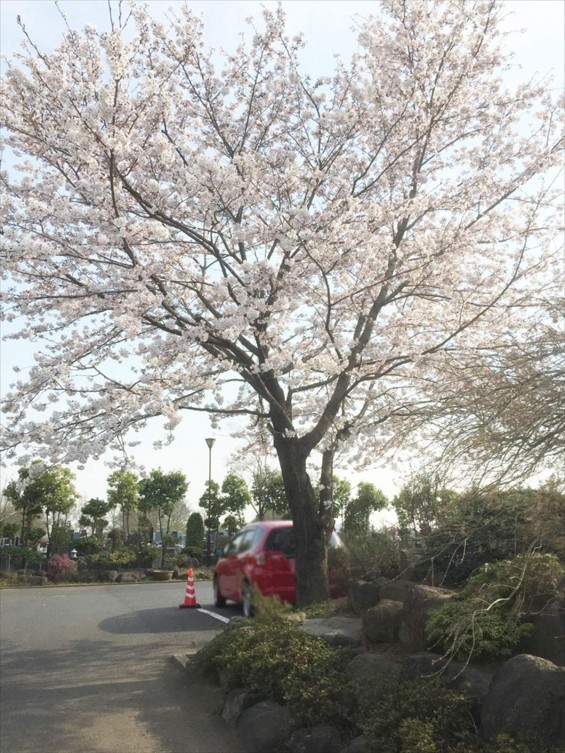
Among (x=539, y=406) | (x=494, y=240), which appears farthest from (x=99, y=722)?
(x=494, y=240)

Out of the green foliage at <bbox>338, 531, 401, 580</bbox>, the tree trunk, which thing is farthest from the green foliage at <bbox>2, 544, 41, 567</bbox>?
the green foliage at <bbox>338, 531, 401, 580</bbox>

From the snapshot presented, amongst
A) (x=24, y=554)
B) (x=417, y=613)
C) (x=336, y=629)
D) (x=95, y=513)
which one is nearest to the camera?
(x=417, y=613)

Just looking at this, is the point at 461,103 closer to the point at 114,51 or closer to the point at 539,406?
the point at 114,51

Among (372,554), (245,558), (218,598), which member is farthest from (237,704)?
(218,598)

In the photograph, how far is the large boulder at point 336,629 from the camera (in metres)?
6.83

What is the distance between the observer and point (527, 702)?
4.05m

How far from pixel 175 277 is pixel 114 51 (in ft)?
11.8

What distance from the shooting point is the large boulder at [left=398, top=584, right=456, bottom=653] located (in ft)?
18.7

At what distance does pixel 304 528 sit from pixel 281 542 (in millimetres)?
872

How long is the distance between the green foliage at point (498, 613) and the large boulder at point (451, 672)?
3.8 inches

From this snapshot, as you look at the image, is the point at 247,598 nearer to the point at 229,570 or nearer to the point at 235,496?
the point at 229,570

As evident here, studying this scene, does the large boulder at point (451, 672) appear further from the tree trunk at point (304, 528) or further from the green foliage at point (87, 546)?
the green foliage at point (87, 546)

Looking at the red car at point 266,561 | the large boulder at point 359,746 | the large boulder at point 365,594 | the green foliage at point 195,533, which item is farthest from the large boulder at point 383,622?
the green foliage at point 195,533

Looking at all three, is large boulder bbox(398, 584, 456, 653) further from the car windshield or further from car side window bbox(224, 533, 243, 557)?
car side window bbox(224, 533, 243, 557)
